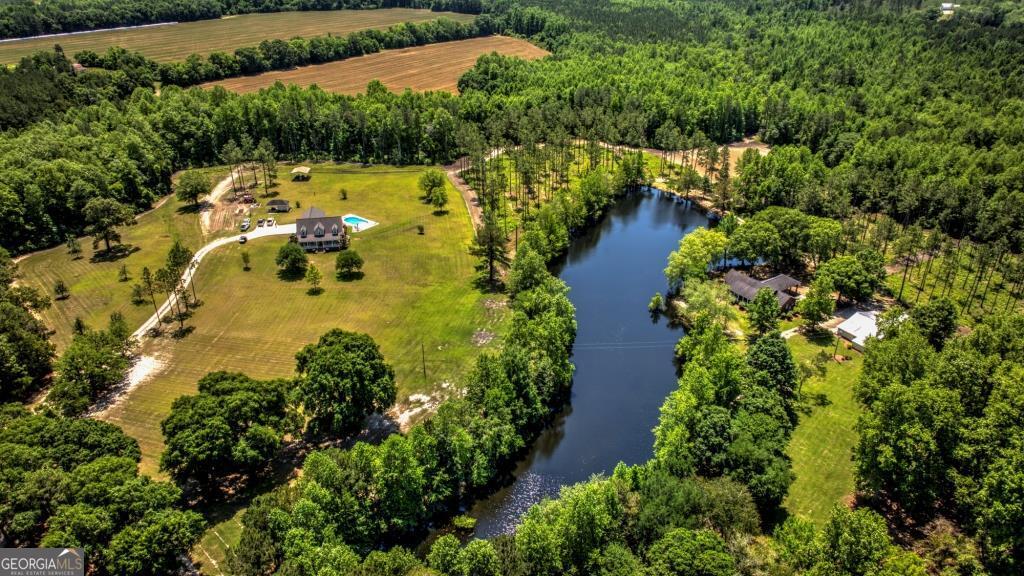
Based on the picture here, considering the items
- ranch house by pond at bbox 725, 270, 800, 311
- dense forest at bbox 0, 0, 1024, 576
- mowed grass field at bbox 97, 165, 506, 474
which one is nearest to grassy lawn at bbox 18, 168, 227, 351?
dense forest at bbox 0, 0, 1024, 576

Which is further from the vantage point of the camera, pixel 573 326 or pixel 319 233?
pixel 319 233

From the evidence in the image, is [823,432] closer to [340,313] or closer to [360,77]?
[340,313]

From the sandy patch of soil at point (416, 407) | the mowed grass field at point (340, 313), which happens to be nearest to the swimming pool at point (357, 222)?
the mowed grass field at point (340, 313)

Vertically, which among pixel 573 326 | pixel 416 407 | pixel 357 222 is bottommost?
pixel 416 407

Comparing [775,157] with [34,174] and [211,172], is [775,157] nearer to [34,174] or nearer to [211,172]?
[211,172]

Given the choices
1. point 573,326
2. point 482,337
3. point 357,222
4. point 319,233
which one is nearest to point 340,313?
point 482,337

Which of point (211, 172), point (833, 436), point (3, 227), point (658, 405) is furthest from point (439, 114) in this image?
point (833, 436)
